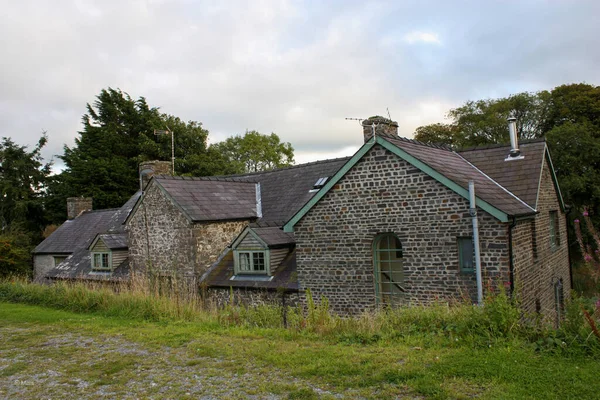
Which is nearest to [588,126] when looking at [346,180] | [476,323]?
[346,180]

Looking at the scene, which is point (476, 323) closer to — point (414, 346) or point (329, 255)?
point (414, 346)

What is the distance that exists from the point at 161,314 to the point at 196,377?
5.18 metres

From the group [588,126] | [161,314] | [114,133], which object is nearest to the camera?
[161,314]

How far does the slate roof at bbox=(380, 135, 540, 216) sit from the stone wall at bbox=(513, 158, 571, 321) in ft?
2.20

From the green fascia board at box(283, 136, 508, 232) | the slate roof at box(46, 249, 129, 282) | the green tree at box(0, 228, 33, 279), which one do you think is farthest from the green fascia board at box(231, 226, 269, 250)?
the green tree at box(0, 228, 33, 279)

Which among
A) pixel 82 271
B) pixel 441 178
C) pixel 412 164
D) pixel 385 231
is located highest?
pixel 412 164

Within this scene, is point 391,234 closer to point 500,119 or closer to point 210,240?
point 210,240

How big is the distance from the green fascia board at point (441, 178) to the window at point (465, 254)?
0.97m

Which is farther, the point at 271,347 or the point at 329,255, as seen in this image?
the point at 329,255

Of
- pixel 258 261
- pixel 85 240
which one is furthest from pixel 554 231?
pixel 85 240

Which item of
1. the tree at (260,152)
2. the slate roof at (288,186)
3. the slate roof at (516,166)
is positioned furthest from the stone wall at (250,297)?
the tree at (260,152)

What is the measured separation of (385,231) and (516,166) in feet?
16.7

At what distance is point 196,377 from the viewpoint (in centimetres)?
722

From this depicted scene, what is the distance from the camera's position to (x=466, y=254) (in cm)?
1223
